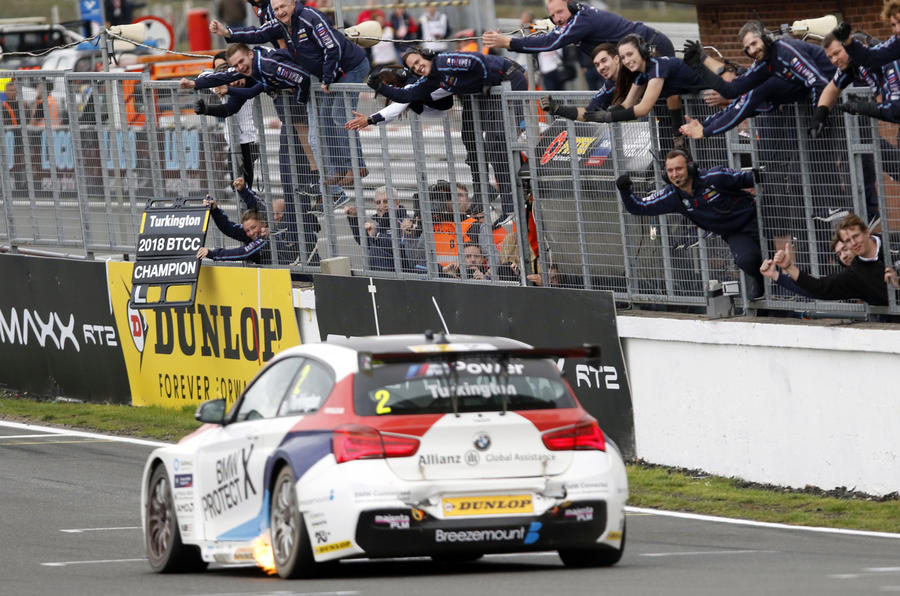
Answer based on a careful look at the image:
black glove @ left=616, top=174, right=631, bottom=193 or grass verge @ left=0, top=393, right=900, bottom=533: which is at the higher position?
black glove @ left=616, top=174, right=631, bottom=193

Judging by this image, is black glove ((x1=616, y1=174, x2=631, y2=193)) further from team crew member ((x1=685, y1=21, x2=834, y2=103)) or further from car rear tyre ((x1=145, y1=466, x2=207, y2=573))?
car rear tyre ((x1=145, y1=466, x2=207, y2=573))

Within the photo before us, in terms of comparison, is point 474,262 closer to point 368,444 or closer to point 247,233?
point 247,233

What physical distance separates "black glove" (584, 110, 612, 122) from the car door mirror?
16.6 feet

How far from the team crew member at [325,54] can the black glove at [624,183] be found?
13.0ft

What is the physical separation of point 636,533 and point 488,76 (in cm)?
514

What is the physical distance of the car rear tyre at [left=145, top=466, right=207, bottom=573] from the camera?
36.5 ft

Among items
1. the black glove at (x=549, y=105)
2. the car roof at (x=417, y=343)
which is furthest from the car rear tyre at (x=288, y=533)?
the black glove at (x=549, y=105)

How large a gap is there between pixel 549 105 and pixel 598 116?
69 cm

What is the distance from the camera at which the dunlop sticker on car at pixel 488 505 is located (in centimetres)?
944

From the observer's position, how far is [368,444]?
31.0 ft

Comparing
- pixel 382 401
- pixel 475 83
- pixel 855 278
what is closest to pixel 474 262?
pixel 475 83

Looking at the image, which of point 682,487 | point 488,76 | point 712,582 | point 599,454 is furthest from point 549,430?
point 488,76

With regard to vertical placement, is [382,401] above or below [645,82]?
below

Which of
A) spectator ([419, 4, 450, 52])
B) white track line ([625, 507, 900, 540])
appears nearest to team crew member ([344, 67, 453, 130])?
white track line ([625, 507, 900, 540])
